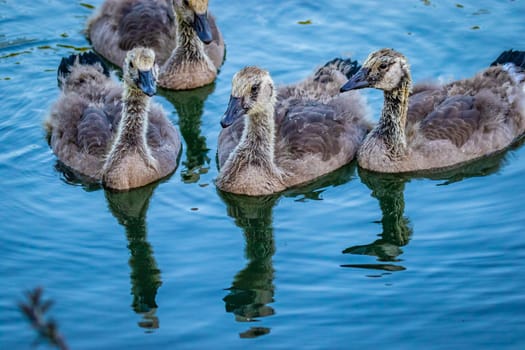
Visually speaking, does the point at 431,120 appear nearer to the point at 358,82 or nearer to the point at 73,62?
the point at 358,82

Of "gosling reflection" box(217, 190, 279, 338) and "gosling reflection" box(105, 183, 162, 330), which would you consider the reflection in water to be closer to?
"gosling reflection" box(105, 183, 162, 330)

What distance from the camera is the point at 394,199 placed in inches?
494

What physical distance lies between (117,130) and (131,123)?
1.88 feet

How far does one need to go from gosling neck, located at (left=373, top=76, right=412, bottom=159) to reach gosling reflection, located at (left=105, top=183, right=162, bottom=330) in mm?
3300

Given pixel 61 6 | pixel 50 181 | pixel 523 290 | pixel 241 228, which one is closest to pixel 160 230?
pixel 241 228

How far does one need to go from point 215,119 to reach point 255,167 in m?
2.51

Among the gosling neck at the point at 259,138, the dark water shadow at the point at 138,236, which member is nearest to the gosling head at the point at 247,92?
the gosling neck at the point at 259,138

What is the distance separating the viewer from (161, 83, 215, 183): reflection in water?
43.4 ft

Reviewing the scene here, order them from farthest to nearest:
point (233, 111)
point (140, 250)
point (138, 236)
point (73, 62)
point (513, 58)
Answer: point (73, 62) → point (513, 58) → point (233, 111) → point (138, 236) → point (140, 250)

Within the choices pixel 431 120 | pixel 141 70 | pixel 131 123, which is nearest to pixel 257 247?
pixel 131 123

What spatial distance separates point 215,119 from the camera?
14.6m

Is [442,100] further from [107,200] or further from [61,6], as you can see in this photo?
[61,6]

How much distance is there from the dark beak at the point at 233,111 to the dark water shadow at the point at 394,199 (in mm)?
2171

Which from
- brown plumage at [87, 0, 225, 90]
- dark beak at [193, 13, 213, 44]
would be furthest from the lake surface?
dark beak at [193, 13, 213, 44]
